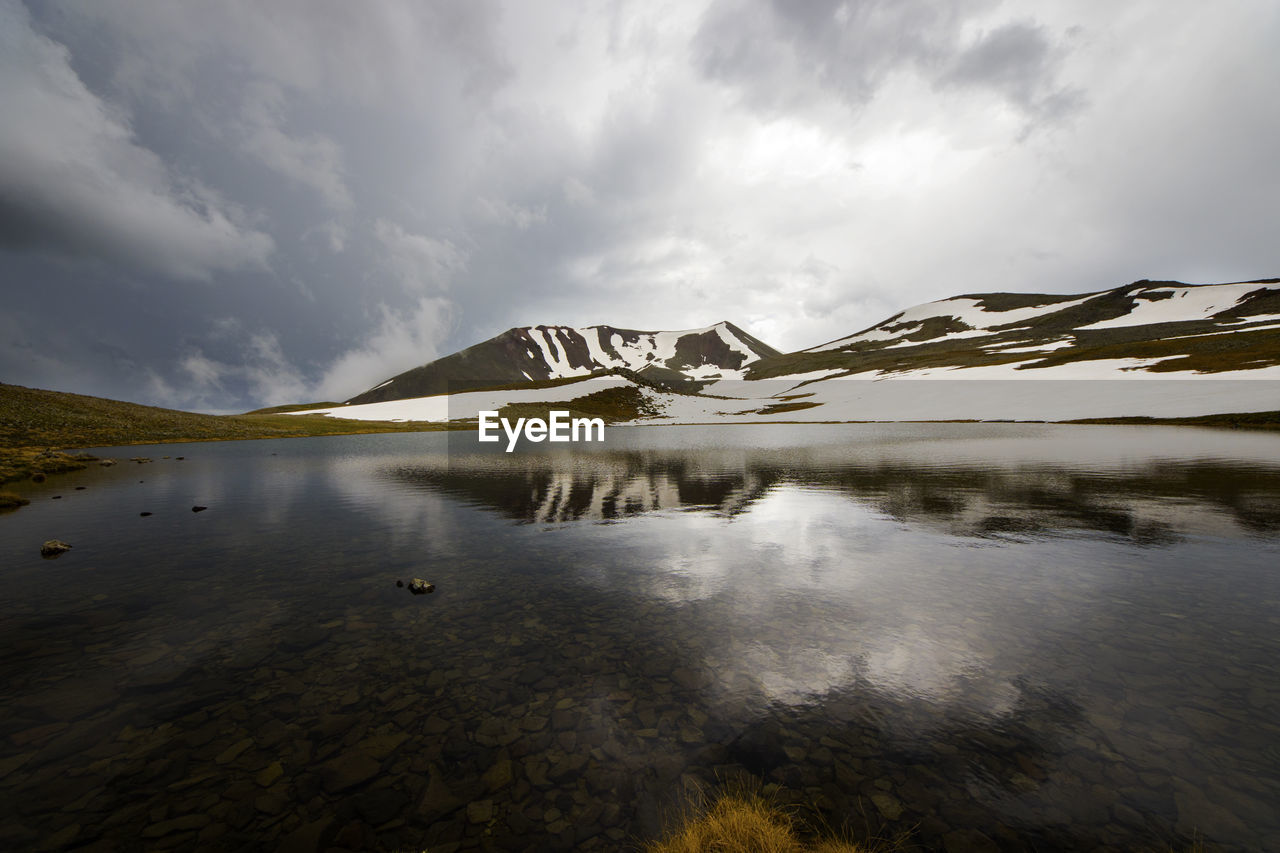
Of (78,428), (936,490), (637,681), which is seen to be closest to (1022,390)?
(936,490)

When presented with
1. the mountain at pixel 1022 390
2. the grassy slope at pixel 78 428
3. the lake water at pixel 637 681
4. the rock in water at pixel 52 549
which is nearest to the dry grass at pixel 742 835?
the lake water at pixel 637 681

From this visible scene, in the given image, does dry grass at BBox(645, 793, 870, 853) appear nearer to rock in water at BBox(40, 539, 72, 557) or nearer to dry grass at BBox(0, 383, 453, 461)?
rock in water at BBox(40, 539, 72, 557)

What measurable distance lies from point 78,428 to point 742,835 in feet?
405

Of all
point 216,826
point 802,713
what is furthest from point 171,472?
point 802,713

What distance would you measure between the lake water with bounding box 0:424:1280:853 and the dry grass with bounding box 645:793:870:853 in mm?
456

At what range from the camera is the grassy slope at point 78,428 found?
4906 centimetres

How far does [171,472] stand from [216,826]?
53745 millimetres

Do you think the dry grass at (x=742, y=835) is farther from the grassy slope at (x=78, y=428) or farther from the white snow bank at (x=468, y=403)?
the white snow bank at (x=468, y=403)

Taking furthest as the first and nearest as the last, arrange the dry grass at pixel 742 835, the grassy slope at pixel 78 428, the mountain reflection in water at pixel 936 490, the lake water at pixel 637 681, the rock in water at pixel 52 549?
the grassy slope at pixel 78 428 < the mountain reflection in water at pixel 936 490 < the rock in water at pixel 52 549 < the lake water at pixel 637 681 < the dry grass at pixel 742 835

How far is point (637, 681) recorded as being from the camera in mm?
9773

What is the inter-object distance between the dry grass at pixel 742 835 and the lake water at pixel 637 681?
456 millimetres

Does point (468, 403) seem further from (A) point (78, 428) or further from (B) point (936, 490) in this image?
(B) point (936, 490)

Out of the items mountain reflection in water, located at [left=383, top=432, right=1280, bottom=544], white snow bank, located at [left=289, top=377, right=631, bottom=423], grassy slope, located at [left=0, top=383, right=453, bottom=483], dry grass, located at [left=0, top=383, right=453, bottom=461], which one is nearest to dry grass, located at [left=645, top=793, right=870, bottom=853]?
mountain reflection in water, located at [left=383, top=432, right=1280, bottom=544]

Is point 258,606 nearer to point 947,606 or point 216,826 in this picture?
point 216,826
